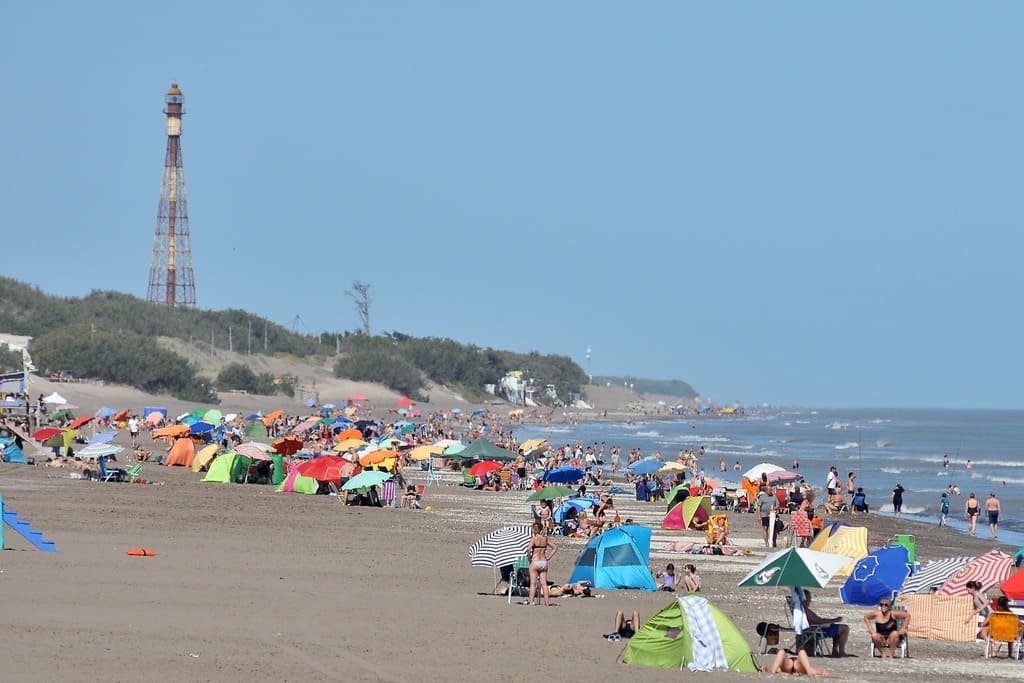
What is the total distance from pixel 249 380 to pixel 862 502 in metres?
67.9

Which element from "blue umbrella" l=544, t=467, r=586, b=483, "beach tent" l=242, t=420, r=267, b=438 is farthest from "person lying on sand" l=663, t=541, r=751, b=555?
"beach tent" l=242, t=420, r=267, b=438

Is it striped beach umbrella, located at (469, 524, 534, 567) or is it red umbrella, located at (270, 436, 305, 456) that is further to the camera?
red umbrella, located at (270, 436, 305, 456)

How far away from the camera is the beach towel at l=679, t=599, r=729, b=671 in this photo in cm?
1252

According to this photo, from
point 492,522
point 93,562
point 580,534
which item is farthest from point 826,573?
point 492,522

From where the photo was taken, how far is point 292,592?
15.4m

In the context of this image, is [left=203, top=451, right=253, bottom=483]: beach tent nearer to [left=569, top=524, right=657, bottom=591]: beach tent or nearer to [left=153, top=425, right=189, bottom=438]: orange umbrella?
[left=153, top=425, right=189, bottom=438]: orange umbrella

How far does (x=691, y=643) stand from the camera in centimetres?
1253

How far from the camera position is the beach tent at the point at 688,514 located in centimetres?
2608

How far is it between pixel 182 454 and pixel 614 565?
2099 centimetres

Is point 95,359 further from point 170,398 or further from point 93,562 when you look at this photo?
point 93,562

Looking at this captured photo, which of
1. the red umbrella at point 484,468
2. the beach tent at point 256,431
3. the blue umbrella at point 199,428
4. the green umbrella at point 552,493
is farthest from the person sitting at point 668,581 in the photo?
the beach tent at point 256,431

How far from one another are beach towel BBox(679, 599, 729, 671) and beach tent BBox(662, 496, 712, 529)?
43.9 ft

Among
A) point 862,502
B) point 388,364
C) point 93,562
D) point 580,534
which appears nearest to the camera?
point 93,562

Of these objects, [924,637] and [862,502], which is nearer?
[924,637]
